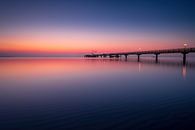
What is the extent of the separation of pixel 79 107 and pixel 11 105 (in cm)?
373

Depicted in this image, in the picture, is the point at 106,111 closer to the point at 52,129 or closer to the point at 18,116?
the point at 52,129

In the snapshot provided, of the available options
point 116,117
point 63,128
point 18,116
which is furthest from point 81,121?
point 18,116

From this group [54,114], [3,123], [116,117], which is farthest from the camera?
[54,114]

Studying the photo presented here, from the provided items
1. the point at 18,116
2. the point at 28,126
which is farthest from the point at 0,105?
the point at 28,126

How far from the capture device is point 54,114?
8562 mm

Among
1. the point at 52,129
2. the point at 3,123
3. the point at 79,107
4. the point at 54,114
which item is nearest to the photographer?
the point at 52,129

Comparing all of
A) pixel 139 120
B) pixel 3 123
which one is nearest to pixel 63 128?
pixel 3 123

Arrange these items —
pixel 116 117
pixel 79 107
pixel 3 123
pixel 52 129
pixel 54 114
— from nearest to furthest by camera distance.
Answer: pixel 52 129 → pixel 3 123 → pixel 116 117 → pixel 54 114 → pixel 79 107

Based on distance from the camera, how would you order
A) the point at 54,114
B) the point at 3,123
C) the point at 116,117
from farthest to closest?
the point at 54,114 < the point at 116,117 < the point at 3,123

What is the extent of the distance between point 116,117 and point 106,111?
112 cm

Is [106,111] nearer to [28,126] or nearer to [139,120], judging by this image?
[139,120]

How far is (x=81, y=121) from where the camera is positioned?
24.8 feet

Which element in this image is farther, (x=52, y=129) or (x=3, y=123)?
A: (x=3, y=123)

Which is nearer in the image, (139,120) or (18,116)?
(139,120)
